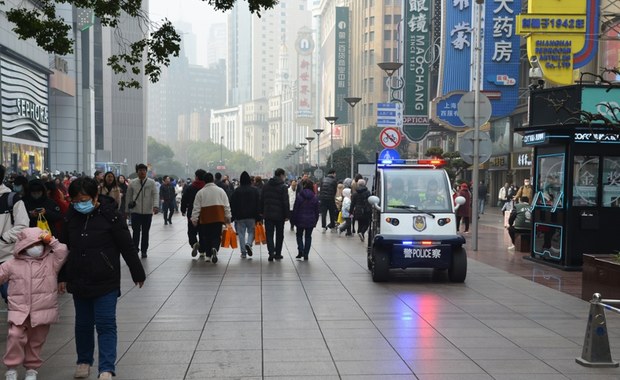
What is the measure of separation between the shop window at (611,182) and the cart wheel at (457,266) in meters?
3.41

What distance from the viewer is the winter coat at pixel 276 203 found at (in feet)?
53.3

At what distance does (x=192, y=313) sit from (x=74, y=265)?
360 centimetres

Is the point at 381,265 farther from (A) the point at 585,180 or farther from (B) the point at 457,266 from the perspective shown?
(A) the point at 585,180

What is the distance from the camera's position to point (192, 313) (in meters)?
9.93

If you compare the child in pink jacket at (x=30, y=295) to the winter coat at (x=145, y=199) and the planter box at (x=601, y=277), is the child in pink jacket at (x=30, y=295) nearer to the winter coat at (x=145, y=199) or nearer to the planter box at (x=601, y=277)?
the planter box at (x=601, y=277)

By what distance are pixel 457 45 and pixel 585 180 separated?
21.4 metres

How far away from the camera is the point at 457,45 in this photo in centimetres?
3519

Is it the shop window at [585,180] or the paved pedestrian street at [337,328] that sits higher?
the shop window at [585,180]

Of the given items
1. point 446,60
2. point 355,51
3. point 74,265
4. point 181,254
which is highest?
point 355,51

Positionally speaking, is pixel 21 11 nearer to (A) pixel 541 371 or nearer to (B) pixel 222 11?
(B) pixel 222 11

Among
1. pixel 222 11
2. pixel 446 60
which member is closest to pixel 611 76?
pixel 446 60

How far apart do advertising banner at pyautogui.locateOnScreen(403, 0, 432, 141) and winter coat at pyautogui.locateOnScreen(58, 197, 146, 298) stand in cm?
3612

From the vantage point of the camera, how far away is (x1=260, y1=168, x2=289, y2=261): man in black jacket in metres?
16.3

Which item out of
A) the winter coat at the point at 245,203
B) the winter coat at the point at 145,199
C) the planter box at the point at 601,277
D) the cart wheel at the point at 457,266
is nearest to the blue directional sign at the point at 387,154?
the winter coat at the point at 245,203
